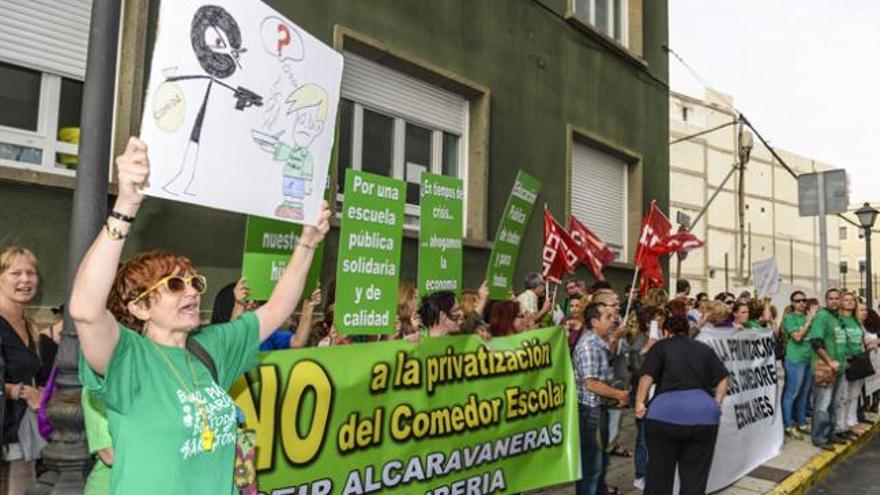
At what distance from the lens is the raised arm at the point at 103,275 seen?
193cm

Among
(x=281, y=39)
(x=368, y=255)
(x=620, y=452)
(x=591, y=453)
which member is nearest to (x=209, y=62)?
(x=281, y=39)

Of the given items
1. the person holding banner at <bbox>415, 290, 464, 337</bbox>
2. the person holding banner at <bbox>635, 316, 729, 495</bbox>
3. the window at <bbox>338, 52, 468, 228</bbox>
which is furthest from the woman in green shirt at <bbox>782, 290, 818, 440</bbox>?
the person holding banner at <bbox>415, 290, 464, 337</bbox>

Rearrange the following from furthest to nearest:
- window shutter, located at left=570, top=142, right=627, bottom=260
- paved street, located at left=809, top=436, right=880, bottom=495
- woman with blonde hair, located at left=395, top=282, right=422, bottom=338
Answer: window shutter, located at left=570, top=142, right=627, bottom=260 < paved street, located at left=809, top=436, right=880, bottom=495 < woman with blonde hair, located at left=395, top=282, right=422, bottom=338

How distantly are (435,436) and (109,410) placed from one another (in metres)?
2.43

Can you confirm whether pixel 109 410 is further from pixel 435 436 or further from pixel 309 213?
pixel 435 436

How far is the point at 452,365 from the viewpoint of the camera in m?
4.52

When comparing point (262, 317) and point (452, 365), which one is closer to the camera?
point (262, 317)

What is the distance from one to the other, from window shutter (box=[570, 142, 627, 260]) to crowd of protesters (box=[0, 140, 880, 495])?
208 centimetres

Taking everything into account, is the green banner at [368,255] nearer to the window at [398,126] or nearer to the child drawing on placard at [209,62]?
the child drawing on placard at [209,62]

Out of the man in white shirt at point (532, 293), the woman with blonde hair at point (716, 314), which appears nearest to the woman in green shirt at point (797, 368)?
the woman with blonde hair at point (716, 314)

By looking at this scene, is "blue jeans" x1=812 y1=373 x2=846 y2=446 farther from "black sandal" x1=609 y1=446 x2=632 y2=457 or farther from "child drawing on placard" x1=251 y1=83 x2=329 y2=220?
"child drawing on placard" x1=251 y1=83 x2=329 y2=220

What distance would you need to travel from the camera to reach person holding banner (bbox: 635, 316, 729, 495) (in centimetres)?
491

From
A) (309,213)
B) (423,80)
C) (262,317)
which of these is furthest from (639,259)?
(262,317)

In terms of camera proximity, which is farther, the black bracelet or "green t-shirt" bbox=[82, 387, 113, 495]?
"green t-shirt" bbox=[82, 387, 113, 495]
